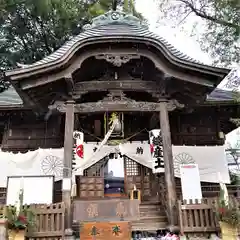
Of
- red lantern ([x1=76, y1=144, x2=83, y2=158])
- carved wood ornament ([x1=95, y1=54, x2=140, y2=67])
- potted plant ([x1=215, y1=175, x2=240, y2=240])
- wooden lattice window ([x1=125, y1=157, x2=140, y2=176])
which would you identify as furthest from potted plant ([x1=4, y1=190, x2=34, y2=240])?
wooden lattice window ([x1=125, y1=157, x2=140, y2=176])

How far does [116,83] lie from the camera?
9.22 m

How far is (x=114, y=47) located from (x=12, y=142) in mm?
6055

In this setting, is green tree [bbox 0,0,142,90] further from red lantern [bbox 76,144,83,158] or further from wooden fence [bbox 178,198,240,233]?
wooden fence [bbox 178,198,240,233]

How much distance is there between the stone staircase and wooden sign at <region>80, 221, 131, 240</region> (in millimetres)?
757

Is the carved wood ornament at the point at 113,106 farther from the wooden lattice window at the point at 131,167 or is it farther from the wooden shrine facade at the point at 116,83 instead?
the wooden lattice window at the point at 131,167

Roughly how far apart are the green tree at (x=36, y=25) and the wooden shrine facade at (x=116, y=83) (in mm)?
10736

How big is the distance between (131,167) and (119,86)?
150 inches

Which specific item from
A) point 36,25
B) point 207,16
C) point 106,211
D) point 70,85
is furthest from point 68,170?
point 36,25

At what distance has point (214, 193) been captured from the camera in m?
10.8

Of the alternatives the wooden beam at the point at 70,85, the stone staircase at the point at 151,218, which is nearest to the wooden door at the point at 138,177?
the stone staircase at the point at 151,218

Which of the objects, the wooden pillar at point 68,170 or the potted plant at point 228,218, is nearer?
the potted plant at point 228,218

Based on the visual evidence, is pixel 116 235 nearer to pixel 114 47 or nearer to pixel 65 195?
pixel 65 195

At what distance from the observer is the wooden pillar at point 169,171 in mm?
7573

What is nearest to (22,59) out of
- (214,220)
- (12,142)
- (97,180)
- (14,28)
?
(14,28)
